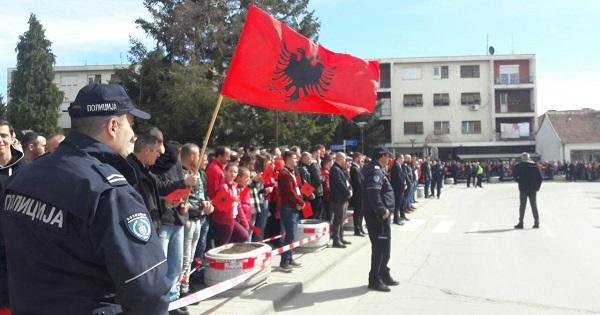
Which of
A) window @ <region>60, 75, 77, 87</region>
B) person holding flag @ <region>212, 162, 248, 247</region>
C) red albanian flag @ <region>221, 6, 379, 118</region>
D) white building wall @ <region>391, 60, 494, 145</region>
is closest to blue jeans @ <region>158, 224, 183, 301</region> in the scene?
person holding flag @ <region>212, 162, 248, 247</region>

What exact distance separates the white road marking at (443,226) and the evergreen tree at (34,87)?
39.8 meters

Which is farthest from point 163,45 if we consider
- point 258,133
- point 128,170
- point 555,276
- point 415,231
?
point 128,170

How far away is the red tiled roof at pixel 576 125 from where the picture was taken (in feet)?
179

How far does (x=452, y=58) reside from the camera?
57625 mm

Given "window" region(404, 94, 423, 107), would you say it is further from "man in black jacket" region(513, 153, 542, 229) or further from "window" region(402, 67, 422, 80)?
"man in black jacket" region(513, 153, 542, 229)

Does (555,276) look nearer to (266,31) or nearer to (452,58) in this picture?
(266,31)

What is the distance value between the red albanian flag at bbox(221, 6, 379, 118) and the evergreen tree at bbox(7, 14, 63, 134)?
4339cm

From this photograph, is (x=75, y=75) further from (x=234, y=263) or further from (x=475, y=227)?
(x=234, y=263)

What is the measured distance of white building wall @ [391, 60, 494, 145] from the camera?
188ft

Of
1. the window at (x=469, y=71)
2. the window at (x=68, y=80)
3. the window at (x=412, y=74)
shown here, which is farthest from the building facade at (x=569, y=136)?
the window at (x=68, y=80)

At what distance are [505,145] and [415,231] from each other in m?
47.3

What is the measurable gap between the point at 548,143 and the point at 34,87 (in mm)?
52414

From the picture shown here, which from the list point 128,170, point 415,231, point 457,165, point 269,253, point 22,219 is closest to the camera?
point 22,219

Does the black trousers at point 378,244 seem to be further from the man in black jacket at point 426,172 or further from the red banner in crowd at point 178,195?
the man in black jacket at point 426,172
